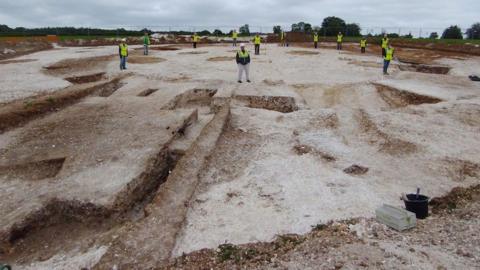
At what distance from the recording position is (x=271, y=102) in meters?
14.1

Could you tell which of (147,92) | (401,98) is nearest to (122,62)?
(147,92)

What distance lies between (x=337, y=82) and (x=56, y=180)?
11990 mm

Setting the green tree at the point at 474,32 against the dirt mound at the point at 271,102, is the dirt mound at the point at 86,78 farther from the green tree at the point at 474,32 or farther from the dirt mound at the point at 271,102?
the green tree at the point at 474,32

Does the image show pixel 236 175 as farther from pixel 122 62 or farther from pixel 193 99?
pixel 122 62

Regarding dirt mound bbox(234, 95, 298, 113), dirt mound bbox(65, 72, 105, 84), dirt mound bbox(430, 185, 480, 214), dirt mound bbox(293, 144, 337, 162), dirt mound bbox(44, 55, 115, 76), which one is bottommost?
dirt mound bbox(430, 185, 480, 214)

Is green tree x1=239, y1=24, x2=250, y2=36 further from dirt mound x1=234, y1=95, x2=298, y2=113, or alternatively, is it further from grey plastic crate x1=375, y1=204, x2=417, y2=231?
grey plastic crate x1=375, y1=204, x2=417, y2=231

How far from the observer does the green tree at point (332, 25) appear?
52253 millimetres

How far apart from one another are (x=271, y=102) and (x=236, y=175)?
5898 millimetres

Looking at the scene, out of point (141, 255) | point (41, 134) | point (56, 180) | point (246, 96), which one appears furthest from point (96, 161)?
point (246, 96)

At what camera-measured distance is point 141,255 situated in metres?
5.46

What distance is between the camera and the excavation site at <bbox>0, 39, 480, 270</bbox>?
5652 mm

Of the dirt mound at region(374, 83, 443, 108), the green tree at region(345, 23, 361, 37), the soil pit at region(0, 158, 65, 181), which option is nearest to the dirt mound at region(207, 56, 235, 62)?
the dirt mound at region(374, 83, 443, 108)

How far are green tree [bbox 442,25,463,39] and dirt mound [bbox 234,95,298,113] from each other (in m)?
46.2

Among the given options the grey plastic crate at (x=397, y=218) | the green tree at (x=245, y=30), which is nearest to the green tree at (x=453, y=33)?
the green tree at (x=245, y=30)
